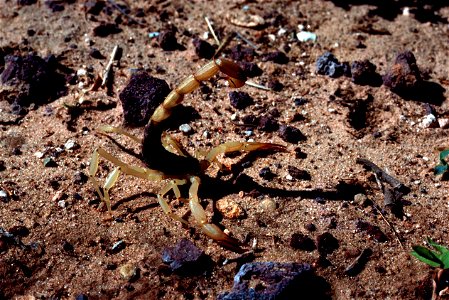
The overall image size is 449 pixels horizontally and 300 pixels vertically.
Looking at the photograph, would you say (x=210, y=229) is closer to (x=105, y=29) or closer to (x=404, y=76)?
(x=404, y=76)

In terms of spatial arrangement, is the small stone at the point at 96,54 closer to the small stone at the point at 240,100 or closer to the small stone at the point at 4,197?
the small stone at the point at 240,100

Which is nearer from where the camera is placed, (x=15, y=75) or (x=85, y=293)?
(x=85, y=293)

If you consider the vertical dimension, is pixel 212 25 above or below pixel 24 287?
above

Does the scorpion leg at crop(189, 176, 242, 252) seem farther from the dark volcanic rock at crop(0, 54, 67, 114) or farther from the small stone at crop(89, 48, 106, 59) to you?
the small stone at crop(89, 48, 106, 59)

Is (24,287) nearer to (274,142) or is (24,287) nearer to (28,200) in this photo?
(28,200)

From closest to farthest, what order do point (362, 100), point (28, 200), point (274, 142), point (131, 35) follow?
point (28, 200), point (274, 142), point (362, 100), point (131, 35)

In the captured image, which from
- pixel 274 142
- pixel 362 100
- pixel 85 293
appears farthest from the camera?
pixel 362 100

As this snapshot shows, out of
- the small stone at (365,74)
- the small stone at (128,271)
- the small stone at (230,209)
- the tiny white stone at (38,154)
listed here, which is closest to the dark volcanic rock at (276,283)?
the small stone at (230,209)

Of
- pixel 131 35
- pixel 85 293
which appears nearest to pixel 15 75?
pixel 131 35
